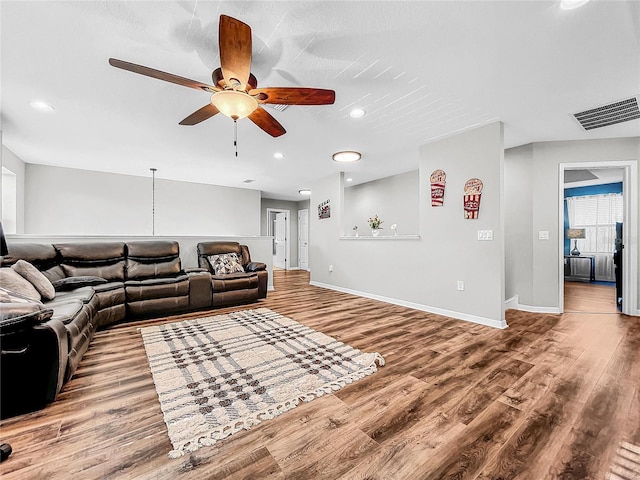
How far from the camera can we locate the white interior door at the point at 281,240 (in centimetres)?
955

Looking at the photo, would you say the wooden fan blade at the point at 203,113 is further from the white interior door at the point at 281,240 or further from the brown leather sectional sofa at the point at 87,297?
the white interior door at the point at 281,240

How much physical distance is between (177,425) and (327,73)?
2.74 m

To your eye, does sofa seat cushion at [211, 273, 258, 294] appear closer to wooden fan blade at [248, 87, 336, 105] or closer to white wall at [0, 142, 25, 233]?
wooden fan blade at [248, 87, 336, 105]

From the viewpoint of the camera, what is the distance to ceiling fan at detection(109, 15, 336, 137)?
60.8 inches

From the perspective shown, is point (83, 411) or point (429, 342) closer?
point (83, 411)

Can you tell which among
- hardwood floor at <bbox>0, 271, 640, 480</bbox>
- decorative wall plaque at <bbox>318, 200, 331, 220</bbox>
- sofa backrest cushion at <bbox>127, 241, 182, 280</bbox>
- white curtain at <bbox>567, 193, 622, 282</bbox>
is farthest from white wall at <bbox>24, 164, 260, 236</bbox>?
white curtain at <bbox>567, 193, 622, 282</bbox>

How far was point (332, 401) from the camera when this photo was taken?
1.71 metres

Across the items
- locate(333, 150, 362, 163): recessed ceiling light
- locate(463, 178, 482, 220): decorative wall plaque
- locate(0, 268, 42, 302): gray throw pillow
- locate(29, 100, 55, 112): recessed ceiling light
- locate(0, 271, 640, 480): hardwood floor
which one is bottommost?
locate(0, 271, 640, 480): hardwood floor

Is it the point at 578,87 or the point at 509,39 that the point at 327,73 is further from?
the point at 578,87

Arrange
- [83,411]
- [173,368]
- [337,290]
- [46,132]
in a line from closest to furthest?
1. [83,411]
2. [173,368]
3. [46,132]
4. [337,290]

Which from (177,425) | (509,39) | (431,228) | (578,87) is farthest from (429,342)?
(578,87)

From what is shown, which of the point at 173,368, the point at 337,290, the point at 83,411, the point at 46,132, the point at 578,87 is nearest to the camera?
the point at 83,411

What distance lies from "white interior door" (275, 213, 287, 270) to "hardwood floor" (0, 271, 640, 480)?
707 cm

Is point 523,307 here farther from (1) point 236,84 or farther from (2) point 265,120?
(1) point 236,84
